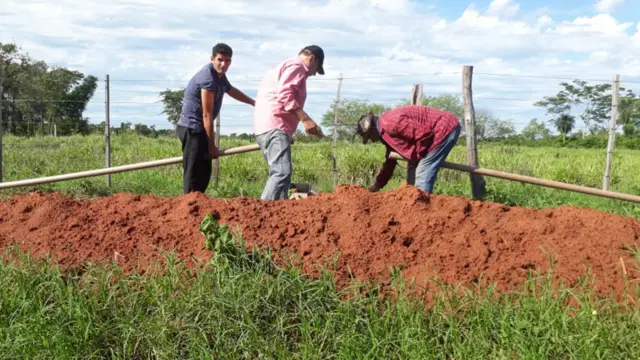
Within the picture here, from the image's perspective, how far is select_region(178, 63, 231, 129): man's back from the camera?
5.95m

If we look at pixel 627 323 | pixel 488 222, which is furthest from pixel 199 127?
pixel 627 323

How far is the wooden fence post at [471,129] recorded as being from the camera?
721cm

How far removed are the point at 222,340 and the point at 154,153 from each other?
1066 centimetres

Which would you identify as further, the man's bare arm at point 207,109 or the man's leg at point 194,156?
the man's leg at point 194,156

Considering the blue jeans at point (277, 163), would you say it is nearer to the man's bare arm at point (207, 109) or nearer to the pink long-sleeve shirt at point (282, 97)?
the pink long-sleeve shirt at point (282, 97)

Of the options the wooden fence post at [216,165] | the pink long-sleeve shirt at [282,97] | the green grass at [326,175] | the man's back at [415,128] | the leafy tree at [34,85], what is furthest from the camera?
the leafy tree at [34,85]

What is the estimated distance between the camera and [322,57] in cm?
560

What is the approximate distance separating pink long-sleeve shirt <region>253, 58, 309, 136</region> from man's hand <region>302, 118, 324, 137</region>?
0.50ft

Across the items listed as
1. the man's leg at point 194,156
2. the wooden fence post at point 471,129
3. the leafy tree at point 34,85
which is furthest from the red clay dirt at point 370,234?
the leafy tree at point 34,85

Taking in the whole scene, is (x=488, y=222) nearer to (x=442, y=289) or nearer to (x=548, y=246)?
(x=548, y=246)

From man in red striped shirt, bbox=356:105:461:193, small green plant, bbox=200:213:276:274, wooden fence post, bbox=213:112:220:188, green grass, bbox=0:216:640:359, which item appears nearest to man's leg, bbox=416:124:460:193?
man in red striped shirt, bbox=356:105:461:193

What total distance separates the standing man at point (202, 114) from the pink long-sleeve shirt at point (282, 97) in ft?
1.59

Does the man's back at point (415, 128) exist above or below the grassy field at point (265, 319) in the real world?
above

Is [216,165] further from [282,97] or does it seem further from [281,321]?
[281,321]
